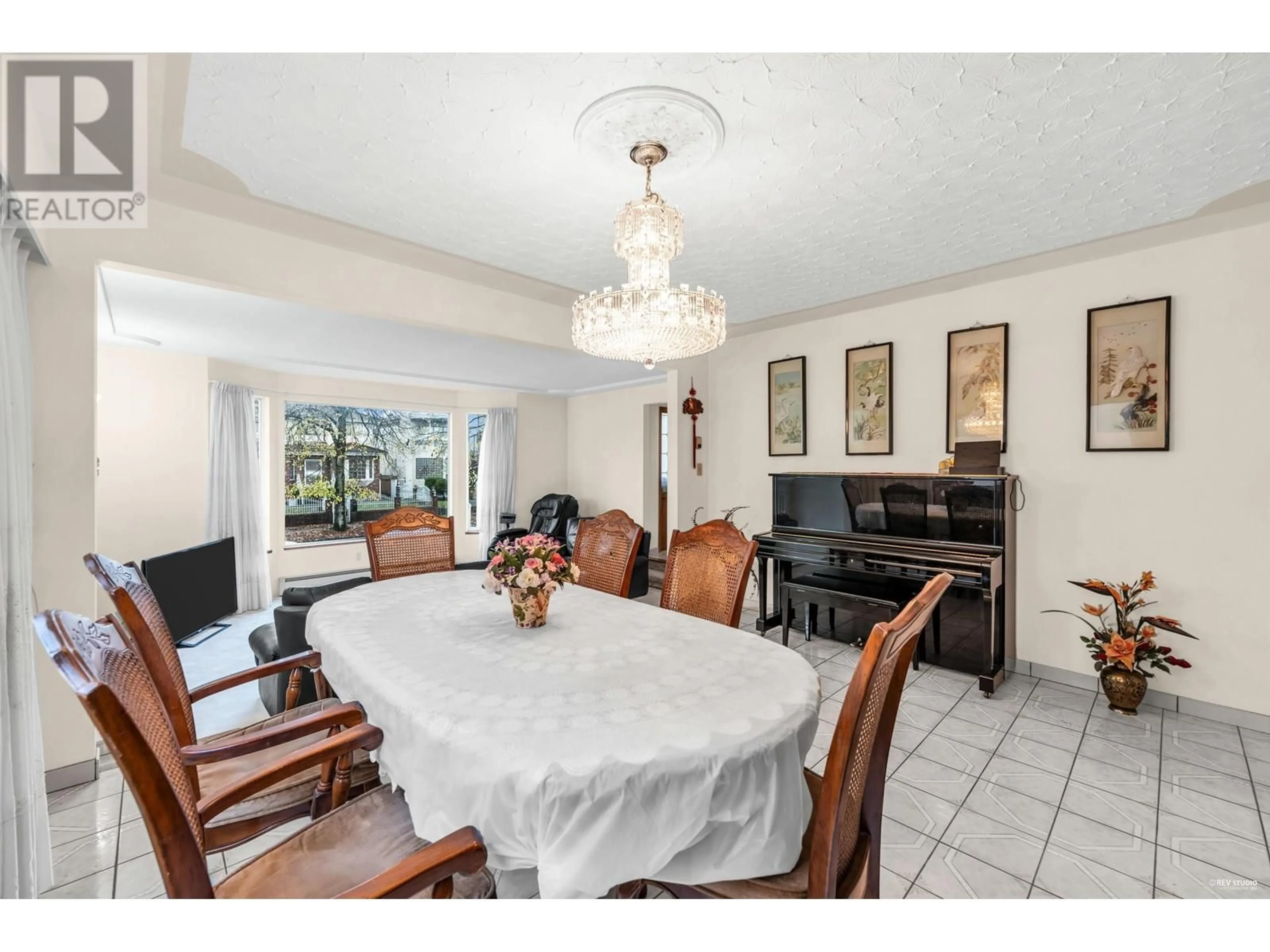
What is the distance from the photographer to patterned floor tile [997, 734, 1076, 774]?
2367 mm

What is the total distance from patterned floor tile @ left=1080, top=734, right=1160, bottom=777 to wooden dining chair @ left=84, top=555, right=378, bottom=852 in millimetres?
3087

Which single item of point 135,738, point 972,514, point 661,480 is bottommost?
point 135,738

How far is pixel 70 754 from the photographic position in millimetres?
2240

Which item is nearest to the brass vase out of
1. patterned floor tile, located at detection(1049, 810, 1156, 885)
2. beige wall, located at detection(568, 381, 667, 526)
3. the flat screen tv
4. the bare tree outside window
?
patterned floor tile, located at detection(1049, 810, 1156, 885)

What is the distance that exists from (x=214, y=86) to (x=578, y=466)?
665 centimetres

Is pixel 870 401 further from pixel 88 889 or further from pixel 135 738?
pixel 88 889

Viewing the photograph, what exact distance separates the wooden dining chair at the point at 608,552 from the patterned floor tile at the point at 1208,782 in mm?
2447

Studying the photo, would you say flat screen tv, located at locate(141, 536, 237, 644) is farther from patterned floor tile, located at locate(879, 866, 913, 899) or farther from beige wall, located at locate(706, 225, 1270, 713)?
beige wall, located at locate(706, 225, 1270, 713)

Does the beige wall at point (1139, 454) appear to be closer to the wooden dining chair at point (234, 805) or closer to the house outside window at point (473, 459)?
the wooden dining chair at point (234, 805)

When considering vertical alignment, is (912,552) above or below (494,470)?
below

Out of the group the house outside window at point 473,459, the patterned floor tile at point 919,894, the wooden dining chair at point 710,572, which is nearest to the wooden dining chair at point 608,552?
the wooden dining chair at point 710,572

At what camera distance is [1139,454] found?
2.99m

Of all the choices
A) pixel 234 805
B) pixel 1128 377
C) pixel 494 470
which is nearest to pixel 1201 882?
pixel 1128 377

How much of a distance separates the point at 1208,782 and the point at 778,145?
3.16 m
